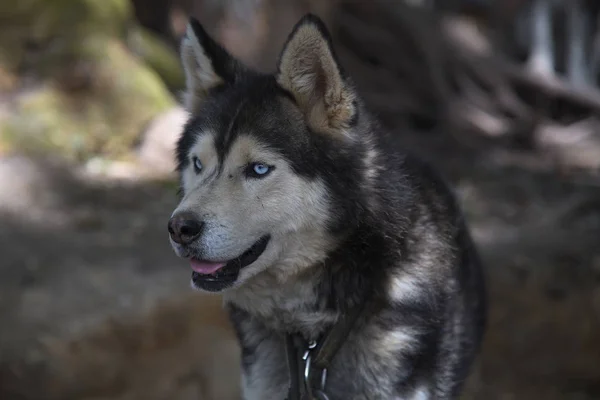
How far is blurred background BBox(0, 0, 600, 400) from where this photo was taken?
5.04m

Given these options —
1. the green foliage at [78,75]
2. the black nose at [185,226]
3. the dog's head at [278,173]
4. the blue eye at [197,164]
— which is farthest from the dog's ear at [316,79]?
the green foliage at [78,75]

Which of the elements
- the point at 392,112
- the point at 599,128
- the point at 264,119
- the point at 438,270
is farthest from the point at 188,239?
the point at 599,128

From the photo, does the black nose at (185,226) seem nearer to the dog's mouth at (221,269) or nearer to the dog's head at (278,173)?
the dog's head at (278,173)

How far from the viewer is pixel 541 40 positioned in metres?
9.66

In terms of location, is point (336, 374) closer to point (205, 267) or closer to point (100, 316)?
point (205, 267)

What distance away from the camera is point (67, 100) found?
7.10 meters

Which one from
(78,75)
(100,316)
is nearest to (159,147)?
(78,75)

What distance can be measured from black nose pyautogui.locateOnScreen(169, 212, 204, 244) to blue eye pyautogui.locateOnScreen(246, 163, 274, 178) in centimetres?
28

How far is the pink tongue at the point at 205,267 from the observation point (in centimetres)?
271

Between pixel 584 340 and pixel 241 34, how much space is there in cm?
453

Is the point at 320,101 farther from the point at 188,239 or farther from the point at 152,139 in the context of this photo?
the point at 152,139

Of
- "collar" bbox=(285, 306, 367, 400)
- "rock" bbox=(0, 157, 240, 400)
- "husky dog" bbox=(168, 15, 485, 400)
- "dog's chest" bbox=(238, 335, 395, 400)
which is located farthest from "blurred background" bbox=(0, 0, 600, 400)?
"collar" bbox=(285, 306, 367, 400)

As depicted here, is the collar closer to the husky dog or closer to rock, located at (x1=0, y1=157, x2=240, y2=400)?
the husky dog

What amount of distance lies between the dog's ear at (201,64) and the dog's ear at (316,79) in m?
0.32
